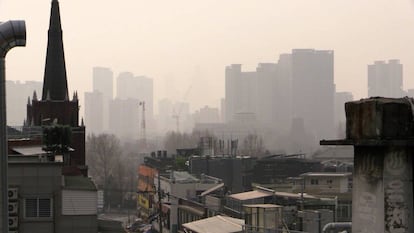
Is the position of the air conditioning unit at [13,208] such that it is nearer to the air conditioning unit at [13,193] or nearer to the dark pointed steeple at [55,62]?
the air conditioning unit at [13,193]

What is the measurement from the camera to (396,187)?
6.53m

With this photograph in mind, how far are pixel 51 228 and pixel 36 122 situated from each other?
24.8 m

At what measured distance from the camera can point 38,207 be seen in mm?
→ 16609

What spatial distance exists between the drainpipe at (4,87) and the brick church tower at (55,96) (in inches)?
1139

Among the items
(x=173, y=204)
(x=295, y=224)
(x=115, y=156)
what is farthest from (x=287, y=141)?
(x=295, y=224)

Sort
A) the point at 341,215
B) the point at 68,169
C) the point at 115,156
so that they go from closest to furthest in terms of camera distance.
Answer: the point at 68,169
the point at 341,215
the point at 115,156

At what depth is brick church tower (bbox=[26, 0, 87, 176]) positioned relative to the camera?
134ft

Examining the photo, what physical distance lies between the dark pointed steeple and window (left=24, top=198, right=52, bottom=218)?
2556cm

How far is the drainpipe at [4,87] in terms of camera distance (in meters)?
10.6

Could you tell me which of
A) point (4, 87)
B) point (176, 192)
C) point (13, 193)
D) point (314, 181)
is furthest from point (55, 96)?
point (4, 87)

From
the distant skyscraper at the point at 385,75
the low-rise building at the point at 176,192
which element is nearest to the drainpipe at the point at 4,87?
the low-rise building at the point at 176,192

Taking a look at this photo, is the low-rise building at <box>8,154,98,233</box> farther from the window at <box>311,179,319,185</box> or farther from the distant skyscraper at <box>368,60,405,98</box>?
the distant skyscraper at <box>368,60,405,98</box>

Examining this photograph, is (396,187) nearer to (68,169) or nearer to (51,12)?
(68,169)

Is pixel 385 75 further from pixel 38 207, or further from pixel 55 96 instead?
pixel 38 207
